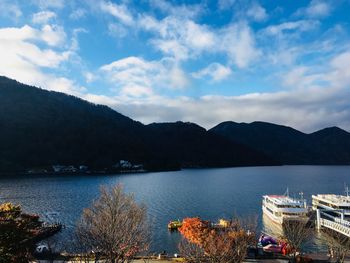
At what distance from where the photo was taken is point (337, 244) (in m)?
55.5

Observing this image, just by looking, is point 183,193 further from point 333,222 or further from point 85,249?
point 85,249

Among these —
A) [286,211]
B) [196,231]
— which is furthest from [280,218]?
[196,231]

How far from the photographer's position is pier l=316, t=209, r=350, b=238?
64.8 m

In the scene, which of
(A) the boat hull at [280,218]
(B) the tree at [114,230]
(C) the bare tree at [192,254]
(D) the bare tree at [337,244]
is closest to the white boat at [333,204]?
(A) the boat hull at [280,218]

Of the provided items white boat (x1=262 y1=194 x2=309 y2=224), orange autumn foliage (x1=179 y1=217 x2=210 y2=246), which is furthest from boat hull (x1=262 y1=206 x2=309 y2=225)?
orange autumn foliage (x1=179 y1=217 x2=210 y2=246)

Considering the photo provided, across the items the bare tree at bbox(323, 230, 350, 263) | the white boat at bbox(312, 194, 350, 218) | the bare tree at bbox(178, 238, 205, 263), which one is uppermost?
the white boat at bbox(312, 194, 350, 218)

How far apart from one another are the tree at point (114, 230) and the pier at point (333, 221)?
46240mm

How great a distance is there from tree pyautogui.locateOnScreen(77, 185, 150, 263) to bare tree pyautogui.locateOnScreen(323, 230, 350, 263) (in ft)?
71.6

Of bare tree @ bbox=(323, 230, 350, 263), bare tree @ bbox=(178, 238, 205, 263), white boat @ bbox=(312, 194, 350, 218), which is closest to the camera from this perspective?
bare tree @ bbox=(178, 238, 205, 263)

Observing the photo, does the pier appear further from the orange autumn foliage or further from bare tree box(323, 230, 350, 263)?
the orange autumn foliage

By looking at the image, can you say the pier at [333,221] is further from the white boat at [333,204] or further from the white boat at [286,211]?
the white boat at [286,211]

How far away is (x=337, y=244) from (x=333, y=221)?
17.7m

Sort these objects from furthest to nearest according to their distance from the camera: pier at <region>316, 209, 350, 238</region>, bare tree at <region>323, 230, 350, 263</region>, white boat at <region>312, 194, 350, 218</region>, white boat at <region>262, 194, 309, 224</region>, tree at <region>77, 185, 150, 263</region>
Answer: white boat at <region>262, 194, 309, 224</region>, white boat at <region>312, 194, 350, 218</region>, pier at <region>316, 209, 350, 238</region>, bare tree at <region>323, 230, 350, 263</region>, tree at <region>77, 185, 150, 263</region>

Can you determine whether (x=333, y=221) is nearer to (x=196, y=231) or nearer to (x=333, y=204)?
(x=333, y=204)
